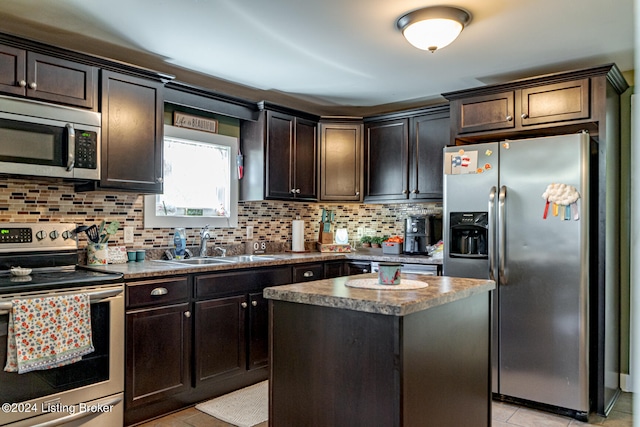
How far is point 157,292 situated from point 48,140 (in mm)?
1050

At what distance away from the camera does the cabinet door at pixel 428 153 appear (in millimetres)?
4059

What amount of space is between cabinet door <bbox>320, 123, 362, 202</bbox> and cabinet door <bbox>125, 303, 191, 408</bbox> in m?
1.97

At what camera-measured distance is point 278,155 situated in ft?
13.5

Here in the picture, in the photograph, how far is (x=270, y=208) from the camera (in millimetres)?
4453

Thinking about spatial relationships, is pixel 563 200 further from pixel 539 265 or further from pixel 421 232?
pixel 421 232

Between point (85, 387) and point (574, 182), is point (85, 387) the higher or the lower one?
the lower one

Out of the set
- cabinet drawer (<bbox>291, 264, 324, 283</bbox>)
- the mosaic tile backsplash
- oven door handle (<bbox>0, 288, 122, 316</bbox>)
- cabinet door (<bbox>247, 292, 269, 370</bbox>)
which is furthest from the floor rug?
the mosaic tile backsplash

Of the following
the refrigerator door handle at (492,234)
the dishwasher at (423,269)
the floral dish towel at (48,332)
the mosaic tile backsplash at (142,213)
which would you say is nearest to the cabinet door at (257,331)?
the mosaic tile backsplash at (142,213)

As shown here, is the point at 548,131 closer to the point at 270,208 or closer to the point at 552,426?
the point at 552,426

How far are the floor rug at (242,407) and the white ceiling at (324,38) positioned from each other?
86.6 inches

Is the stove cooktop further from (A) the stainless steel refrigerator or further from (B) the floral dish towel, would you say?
(A) the stainless steel refrigerator

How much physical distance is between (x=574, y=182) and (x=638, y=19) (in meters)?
2.95

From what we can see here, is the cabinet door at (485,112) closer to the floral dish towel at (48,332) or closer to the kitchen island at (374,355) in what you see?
the kitchen island at (374,355)

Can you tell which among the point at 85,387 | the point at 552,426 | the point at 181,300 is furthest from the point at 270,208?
the point at 552,426
